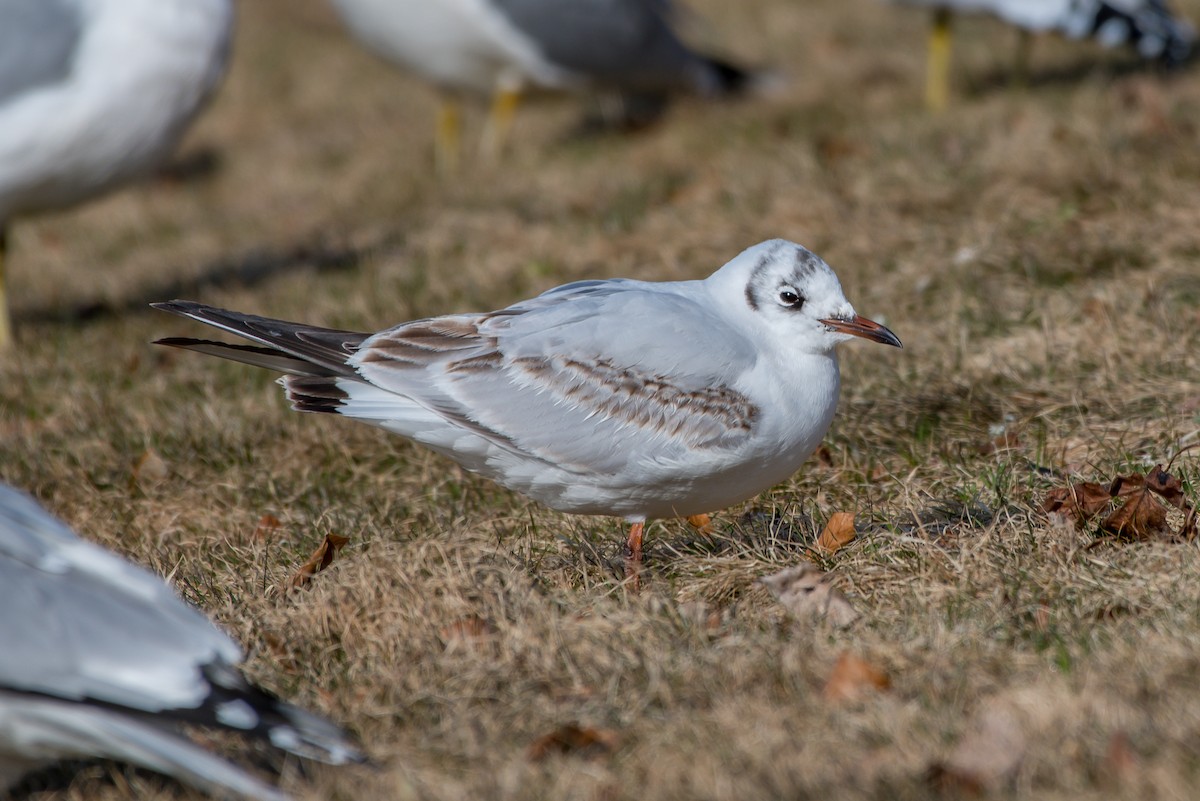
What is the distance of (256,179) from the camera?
926cm

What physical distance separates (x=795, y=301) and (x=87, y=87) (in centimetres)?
365

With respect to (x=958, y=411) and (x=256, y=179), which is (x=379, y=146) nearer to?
(x=256, y=179)

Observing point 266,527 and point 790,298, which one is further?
point 266,527

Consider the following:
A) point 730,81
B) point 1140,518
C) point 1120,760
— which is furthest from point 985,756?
point 730,81

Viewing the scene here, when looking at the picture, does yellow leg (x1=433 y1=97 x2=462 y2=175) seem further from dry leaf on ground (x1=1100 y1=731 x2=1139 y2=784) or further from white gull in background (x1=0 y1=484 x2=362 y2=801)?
dry leaf on ground (x1=1100 y1=731 x2=1139 y2=784)

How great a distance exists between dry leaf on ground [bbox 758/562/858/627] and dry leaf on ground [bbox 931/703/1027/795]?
1.83 feet

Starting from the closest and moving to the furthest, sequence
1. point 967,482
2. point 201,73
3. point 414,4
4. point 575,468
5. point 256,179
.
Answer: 1. point 575,468
2. point 967,482
3. point 201,73
4. point 414,4
5. point 256,179

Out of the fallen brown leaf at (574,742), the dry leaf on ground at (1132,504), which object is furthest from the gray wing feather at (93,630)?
the dry leaf on ground at (1132,504)

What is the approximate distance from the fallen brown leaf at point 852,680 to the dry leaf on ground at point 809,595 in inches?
10.1

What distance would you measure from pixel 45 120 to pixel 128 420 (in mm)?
1599

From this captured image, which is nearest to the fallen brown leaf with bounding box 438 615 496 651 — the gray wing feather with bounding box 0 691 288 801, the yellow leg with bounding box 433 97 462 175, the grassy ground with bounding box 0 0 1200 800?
the grassy ground with bounding box 0 0 1200 800

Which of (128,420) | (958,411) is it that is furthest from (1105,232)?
(128,420)

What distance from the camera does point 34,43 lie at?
5.93 meters

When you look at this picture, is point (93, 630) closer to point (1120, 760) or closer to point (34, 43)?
point (1120, 760)
